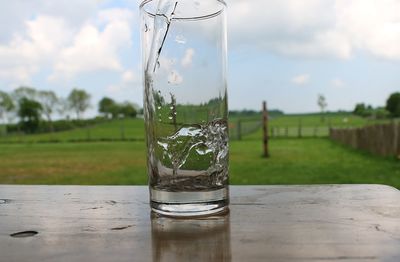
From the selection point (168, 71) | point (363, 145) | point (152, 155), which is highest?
point (168, 71)

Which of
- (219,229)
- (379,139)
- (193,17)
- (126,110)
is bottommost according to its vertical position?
(379,139)

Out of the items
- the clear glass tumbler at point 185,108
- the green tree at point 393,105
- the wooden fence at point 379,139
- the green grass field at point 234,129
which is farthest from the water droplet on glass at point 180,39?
the green grass field at point 234,129

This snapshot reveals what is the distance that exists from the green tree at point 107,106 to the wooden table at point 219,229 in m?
33.6

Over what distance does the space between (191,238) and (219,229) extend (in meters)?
0.05

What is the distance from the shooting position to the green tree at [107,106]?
34.8 meters

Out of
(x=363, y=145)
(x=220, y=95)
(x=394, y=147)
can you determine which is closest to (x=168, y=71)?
(x=220, y=95)

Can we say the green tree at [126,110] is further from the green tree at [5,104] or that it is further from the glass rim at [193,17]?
the glass rim at [193,17]

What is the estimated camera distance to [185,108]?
0.53m

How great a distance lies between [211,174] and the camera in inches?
21.0

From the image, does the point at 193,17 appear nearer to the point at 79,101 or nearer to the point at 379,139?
the point at 379,139

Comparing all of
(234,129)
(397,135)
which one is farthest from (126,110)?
(397,135)

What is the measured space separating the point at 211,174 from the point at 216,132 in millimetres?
53

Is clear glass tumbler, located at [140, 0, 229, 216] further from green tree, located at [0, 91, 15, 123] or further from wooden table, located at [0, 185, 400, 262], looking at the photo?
green tree, located at [0, 91, 15, 123]

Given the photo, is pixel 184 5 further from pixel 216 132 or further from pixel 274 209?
pixel 274 209
